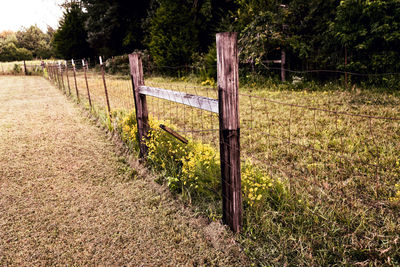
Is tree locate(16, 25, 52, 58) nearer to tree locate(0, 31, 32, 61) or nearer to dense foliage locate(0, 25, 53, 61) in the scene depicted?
dense foliage locate(0, 25, 53, 61)

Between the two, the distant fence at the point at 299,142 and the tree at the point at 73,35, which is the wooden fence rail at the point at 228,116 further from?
the tree at the point at 73,35

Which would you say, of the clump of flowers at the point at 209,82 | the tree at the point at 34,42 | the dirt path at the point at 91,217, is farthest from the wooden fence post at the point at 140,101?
the tree at the point at 34,42

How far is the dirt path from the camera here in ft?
7.18

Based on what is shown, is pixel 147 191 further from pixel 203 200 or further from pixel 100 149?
pixel 100 149

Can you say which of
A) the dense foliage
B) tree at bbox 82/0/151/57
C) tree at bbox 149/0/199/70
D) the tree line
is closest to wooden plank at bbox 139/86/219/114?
the tree line

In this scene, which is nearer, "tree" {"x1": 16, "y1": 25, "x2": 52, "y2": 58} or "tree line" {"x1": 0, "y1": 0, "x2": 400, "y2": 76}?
"tree line" {"x1": 0, "y1": 0, "x2": 400, "y2": 76}

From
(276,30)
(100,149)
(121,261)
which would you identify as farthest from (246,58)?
(121,261)

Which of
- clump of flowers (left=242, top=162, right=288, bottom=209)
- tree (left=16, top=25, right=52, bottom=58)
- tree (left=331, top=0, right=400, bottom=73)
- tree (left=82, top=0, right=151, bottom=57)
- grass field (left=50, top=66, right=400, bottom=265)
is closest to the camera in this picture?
grass field (left=50, top=66, right=400, bottom=265)

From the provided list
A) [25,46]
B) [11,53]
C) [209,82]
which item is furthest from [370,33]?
[25,46]

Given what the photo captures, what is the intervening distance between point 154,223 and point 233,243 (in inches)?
33.5

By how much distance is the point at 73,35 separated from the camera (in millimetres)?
27656

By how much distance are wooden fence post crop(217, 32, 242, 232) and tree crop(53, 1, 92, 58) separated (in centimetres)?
2972

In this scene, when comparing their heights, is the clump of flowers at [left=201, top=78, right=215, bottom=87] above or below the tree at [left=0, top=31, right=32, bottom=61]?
below

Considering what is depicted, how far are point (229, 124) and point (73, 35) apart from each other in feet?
102
